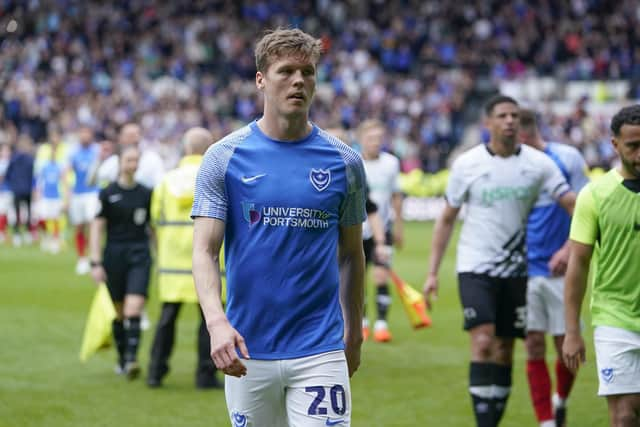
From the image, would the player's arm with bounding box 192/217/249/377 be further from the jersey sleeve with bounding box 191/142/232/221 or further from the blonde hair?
the blonde hair

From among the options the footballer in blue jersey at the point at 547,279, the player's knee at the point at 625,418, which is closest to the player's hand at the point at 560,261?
the footballer in blue jersey at the point at 547,279

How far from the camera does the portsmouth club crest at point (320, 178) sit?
185 inches

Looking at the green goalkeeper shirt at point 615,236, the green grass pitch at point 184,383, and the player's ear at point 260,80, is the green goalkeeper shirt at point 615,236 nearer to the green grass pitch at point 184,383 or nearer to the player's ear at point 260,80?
the player's ear at point 260,80

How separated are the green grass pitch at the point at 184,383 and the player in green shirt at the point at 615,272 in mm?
2798

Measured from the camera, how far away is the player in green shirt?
5789 millimetres

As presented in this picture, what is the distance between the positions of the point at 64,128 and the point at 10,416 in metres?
24.2

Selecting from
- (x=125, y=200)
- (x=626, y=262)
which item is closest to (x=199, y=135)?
(x=125, y=200)

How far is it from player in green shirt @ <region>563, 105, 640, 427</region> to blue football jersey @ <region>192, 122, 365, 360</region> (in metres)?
1.73

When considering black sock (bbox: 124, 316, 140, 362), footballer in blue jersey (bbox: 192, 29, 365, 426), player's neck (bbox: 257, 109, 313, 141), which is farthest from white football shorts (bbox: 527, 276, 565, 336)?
player's neck (bbox: 257, 109, 313, 141)

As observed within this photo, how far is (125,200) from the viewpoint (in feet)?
35.1

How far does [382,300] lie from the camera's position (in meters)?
12.8

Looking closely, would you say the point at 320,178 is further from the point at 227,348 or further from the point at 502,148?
the point at 502,148

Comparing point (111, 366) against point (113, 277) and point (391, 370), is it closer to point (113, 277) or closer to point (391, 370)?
point (113, 277)

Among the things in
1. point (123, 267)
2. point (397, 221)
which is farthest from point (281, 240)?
point (397, 221)
